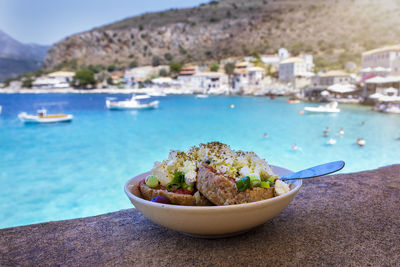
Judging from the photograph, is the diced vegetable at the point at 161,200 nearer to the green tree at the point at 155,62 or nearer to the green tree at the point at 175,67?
the green tree at the point at 175,67

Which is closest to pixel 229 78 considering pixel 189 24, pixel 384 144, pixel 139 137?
pixel 189 24

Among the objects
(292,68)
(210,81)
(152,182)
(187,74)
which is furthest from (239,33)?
(152,182)

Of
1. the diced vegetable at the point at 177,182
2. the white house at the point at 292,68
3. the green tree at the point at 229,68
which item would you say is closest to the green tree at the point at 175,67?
the green tree at the point at 229,68

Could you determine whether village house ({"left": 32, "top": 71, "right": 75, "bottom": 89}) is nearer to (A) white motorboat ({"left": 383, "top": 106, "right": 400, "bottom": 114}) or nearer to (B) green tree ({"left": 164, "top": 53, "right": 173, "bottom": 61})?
(B) green tree ({"left": 164, "top": 53, "right": 173, "bottom": 61})

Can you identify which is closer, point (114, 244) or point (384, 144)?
point (114, 244)

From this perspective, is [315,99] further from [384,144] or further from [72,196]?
[72,196]

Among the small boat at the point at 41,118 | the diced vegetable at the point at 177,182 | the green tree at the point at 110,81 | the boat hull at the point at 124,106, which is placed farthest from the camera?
the green tree at the point at 110,81

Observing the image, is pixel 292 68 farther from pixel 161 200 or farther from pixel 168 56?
pixel 161 200

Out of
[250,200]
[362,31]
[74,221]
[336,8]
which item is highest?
[336,8]
